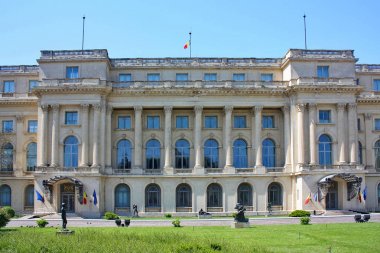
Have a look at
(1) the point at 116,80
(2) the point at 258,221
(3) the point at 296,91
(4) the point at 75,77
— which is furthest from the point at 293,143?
(4) the point at 75,77

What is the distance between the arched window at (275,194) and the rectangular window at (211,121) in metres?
11.2

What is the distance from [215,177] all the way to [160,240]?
1532 inches

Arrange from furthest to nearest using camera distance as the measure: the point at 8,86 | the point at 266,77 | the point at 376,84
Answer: the point at 376,84 → the point at 8,86 → the point at 266,77

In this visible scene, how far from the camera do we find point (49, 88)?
68.4 metres

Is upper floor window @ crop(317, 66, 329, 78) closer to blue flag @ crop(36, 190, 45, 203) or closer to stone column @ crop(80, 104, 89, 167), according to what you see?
stone column @ crop(80, 104, 89, 167)

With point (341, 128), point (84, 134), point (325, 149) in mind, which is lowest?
point (325, 149)

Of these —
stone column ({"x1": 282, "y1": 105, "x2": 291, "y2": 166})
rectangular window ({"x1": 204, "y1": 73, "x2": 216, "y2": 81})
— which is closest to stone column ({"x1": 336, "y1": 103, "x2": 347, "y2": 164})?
stone column ({"x1": 282, "y1": 105, "x2": 291, "y2": 166})

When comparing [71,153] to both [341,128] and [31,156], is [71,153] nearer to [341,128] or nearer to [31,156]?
[31,156]

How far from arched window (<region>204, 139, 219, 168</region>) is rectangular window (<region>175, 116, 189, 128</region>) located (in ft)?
12.5

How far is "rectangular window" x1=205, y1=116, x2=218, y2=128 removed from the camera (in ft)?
241

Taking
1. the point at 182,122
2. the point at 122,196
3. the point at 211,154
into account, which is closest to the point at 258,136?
the point at 211,154

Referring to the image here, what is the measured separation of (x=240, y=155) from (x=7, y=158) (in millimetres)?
32741

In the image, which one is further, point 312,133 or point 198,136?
point 198,136

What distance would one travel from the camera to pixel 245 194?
71125 millimetres
